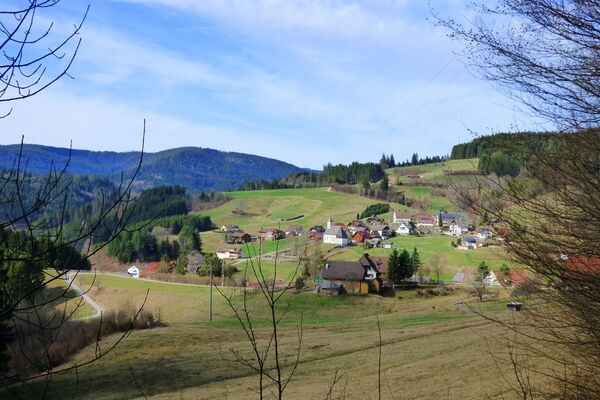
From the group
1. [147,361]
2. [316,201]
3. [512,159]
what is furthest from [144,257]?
[512,159]

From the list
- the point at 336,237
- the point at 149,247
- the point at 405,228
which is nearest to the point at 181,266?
the point at 149,247

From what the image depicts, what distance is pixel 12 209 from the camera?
9.29 feet

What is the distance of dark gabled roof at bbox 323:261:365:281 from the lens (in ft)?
171

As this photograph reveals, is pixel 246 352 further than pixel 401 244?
No

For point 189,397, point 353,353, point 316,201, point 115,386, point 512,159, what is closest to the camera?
point 512,159

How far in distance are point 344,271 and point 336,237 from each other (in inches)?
1218

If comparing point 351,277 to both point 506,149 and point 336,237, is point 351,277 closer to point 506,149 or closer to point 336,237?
point 336,237

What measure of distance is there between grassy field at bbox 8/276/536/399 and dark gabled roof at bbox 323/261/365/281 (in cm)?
990

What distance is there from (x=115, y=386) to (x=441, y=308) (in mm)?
25925

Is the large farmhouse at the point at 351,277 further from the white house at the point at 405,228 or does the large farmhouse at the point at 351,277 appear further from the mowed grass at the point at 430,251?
A: the white house at the point at 405,228

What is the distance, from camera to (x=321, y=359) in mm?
23453

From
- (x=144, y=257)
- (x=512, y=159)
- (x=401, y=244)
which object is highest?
(x=512, y=159)

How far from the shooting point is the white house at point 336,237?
82625mm

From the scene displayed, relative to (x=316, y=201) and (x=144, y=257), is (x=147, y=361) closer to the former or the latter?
(x=144, y=257)
